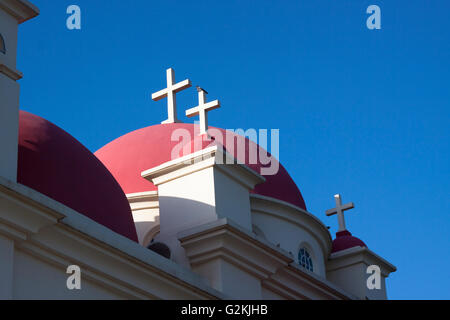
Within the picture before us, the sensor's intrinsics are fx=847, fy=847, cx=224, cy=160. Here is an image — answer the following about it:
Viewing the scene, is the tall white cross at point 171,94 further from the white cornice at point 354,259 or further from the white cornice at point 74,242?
the white cornice at point 74,242

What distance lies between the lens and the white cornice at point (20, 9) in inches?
349

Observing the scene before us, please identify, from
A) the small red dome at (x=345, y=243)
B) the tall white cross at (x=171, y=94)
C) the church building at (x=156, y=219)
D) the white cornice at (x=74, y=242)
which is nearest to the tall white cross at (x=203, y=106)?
the church building at (x=156, y=219)

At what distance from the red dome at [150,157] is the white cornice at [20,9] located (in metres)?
5.27

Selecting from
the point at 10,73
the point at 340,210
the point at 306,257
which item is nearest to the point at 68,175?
the point at 10,73

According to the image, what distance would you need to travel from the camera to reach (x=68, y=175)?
9.74 m

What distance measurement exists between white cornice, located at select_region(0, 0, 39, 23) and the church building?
12 millimetres

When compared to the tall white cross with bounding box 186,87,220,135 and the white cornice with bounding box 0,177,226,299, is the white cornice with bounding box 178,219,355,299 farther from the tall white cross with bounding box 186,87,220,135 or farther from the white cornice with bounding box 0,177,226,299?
the tall white cross with bounding box 186,87,220,135

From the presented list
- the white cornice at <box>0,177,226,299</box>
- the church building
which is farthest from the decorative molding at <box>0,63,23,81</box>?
the white cornice at <box>0,177,226,299</box>

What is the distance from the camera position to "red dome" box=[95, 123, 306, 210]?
14.4 metres

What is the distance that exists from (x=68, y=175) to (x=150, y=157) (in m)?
4.80

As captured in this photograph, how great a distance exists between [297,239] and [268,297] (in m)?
3.62

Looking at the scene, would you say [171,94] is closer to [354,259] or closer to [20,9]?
[354,259]
